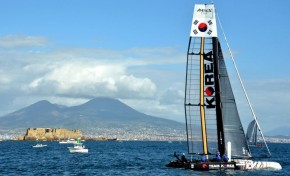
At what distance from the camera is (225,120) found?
211 feet

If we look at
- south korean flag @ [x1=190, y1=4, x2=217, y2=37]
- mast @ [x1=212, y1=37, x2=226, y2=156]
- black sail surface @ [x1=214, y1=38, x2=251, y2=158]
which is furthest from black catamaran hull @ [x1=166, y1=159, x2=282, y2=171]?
south korean flag @ [x1=190, y1=4, x2=217, y2=37]

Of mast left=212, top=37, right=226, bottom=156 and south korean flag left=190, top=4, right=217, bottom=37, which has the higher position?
south korean flag left=190, top=4, right=217, bottom=37

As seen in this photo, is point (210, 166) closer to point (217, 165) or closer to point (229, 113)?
point (217, 165)

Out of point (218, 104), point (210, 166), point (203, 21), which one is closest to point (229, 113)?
point (218, 104)

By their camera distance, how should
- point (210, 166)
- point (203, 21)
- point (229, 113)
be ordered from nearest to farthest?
point (210, 166) < point (203, 21) < point (229, 113)

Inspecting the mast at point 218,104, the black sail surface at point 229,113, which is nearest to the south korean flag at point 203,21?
the mast at point 218,104

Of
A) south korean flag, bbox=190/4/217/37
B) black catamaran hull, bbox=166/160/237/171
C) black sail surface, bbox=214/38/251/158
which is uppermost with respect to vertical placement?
south korean flag, bbox=190/4/217/37

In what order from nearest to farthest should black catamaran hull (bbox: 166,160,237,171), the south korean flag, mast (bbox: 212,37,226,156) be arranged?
black catamaran hull (bbox: 166,160,237,171) < the south korean flag < mast (bbox: 212,37,226,156)

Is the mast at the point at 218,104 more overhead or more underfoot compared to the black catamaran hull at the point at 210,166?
more overhead

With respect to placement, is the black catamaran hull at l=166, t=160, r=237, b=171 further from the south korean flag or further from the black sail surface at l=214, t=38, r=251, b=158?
the south korean flag

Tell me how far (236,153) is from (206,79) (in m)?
8.93

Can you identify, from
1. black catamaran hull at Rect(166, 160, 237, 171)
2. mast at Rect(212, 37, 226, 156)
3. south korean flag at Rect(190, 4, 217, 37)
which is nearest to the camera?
black catamaran hull at Rect(166, 160, 237, 171)

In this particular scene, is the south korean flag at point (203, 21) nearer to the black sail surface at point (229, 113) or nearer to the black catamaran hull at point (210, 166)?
the black sail surface at point (229, 113)

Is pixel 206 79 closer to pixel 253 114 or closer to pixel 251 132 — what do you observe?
pixel 253 114
